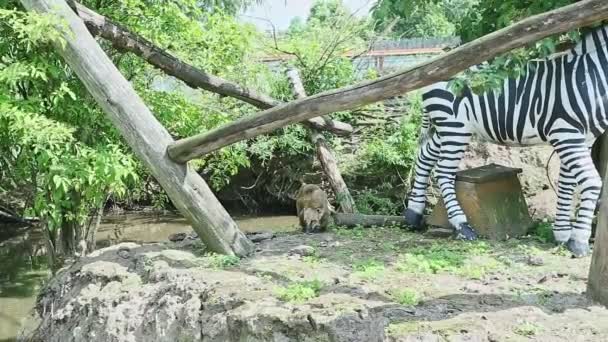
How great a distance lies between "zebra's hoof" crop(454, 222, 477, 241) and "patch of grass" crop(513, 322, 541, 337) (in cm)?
264

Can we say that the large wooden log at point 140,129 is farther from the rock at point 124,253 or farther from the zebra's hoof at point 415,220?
the zebra's hoof at point 415,220

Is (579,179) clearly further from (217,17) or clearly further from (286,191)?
(286,191)

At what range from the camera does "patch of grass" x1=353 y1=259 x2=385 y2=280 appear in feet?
16.1

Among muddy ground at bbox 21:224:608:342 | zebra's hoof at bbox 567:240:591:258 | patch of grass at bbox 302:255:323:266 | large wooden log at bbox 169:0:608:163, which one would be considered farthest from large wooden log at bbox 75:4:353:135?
zebra's hoof at bbox 567:240:591:258

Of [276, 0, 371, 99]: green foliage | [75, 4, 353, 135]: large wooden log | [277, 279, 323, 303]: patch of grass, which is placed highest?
[276, 0, 371, 99]: green foliage

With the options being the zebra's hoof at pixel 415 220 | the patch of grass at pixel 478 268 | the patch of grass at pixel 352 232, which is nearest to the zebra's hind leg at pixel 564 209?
the patch of grass at pixel 478 268

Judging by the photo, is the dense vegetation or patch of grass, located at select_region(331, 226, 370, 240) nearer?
the dense vegetation

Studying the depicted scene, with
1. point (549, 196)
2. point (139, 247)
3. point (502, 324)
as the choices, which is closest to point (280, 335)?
point (502, 324)

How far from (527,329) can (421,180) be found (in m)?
3.54

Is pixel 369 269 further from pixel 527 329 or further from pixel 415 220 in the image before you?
pixel 415 220

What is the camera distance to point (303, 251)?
5.81 metres

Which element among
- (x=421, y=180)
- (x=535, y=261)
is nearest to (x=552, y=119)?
(x=535, y=261)

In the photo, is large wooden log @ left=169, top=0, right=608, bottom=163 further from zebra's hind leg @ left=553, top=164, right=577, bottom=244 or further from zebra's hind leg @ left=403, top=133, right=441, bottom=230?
zebra's hind leg @ left=403, top=133, right=441, bottom=230

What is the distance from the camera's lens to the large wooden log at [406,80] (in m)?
4.25
